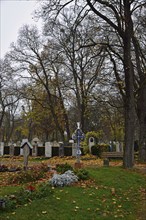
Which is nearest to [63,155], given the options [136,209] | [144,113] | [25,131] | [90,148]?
[90,148]

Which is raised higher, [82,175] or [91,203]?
[82,175]

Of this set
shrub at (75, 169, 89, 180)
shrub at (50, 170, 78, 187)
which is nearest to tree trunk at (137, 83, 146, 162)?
shrub at (75, 169, 89, 180)

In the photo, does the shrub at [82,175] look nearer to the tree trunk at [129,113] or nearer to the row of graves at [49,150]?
the tree trunk at [129,113]

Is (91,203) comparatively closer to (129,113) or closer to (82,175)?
(82,175)

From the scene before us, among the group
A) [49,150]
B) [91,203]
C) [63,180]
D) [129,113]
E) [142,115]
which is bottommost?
[91,203]

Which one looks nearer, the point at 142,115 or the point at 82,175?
the point at 82,175

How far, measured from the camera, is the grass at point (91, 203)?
7.30 metres

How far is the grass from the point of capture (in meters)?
7.30

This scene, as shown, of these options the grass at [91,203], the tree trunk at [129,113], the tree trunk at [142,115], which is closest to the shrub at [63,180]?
the grass at [91,203]

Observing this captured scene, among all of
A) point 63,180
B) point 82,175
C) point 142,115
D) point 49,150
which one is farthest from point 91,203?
point 49,150

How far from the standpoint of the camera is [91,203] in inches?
343

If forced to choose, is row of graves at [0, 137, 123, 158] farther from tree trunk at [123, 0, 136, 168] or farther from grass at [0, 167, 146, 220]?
grass at [0, 167, 146, 220]

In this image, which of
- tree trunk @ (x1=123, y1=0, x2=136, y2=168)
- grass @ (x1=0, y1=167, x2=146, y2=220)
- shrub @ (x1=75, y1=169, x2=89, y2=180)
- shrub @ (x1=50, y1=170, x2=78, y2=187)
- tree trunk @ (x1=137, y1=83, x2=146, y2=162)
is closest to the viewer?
grass @ (x1=0, y1=167, x2=146, y2=220)

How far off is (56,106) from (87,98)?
1727 cm
